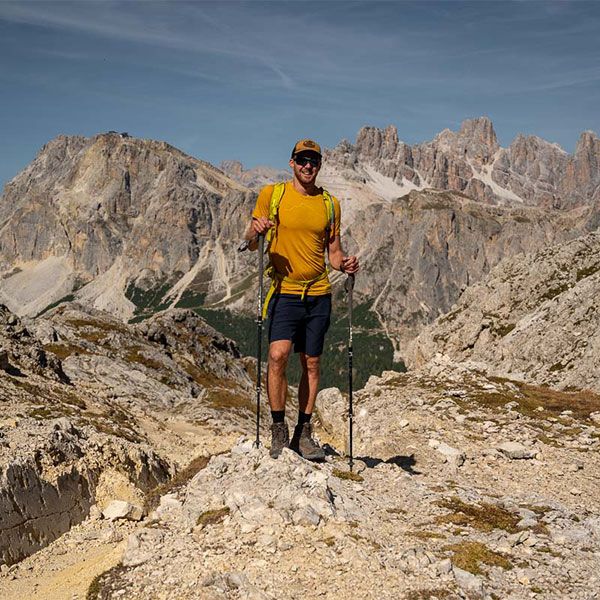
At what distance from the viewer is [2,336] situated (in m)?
36.2

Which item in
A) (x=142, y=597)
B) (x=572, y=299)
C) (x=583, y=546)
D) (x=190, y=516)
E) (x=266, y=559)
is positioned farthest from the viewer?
(x=572, y=299)

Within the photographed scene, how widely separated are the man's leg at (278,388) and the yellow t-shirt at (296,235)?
1213 mm

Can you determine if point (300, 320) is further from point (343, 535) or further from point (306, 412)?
point (343, 535)

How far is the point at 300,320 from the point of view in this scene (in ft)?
40.4

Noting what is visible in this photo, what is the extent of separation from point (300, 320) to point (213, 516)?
14.0ft

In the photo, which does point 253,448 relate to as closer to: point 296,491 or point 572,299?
point 296,491

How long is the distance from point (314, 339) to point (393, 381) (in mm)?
17921

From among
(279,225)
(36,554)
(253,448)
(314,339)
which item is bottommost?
(36,554)

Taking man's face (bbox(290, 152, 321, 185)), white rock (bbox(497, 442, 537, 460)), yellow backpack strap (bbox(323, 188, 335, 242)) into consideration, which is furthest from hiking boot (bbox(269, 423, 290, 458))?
white rock (bbox(497, 442, 537, 460))

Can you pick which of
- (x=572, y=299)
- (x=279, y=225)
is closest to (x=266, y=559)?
(x=279, y=225)

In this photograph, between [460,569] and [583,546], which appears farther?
[583,546]

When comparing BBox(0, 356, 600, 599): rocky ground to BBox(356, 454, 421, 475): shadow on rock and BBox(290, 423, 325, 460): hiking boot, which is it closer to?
BBox(356, 454, 421, 475): shadow on rock

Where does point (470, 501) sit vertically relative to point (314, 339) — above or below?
below

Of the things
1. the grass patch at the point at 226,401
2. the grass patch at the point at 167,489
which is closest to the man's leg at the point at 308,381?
the grass patch at the point at 167,489
